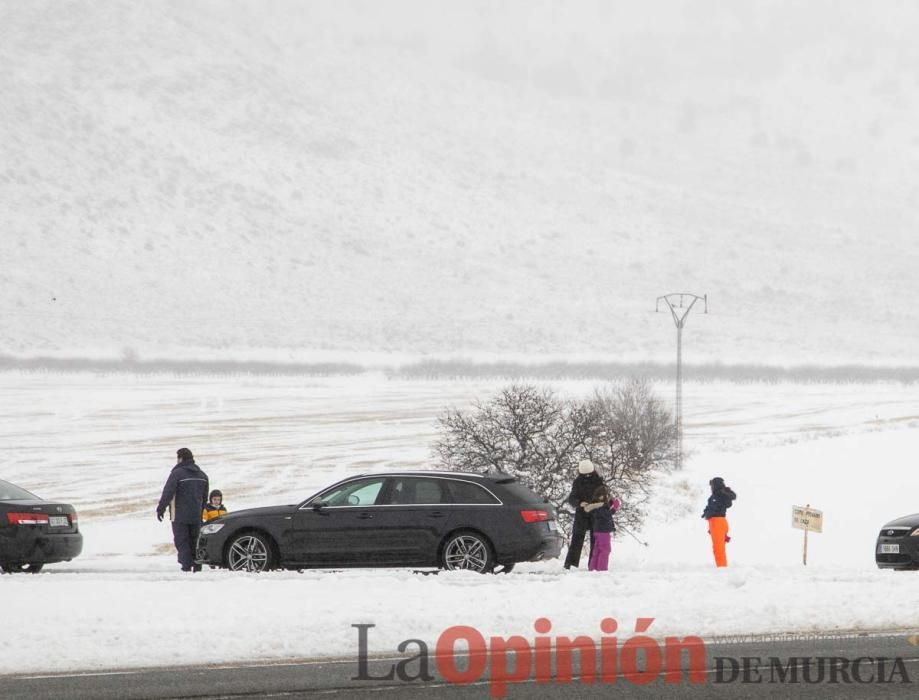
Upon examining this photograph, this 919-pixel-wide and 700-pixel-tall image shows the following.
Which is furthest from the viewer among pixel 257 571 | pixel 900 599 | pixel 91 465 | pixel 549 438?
pixel 91 465

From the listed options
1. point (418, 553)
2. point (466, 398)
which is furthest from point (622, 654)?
point (466, 398)

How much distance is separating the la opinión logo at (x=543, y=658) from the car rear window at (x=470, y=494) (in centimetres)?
400

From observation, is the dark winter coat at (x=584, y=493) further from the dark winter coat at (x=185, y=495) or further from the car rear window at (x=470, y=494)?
the dark winter coat at (x=185, y=495)

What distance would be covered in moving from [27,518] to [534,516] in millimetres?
6448

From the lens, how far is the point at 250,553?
1678 centimetres

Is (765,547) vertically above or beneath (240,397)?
beneath

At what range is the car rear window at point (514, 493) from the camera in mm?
16688

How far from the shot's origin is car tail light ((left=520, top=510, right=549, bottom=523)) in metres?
16.5

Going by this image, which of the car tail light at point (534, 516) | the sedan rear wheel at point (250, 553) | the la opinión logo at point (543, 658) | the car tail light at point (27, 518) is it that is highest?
the car tail light at point (534, 516)

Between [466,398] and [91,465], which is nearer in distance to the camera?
[91,465]

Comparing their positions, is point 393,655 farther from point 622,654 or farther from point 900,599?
point 900,599

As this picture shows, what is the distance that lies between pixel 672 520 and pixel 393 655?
3461 centimetres

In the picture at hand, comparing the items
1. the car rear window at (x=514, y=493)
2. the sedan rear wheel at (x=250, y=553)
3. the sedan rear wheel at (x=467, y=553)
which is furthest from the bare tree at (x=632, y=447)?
the sedan rear wheel at (x=250, y=553)

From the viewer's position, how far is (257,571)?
16.4 metres
